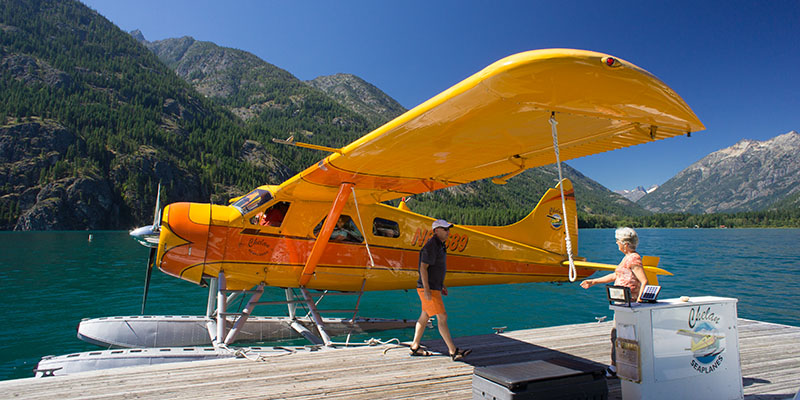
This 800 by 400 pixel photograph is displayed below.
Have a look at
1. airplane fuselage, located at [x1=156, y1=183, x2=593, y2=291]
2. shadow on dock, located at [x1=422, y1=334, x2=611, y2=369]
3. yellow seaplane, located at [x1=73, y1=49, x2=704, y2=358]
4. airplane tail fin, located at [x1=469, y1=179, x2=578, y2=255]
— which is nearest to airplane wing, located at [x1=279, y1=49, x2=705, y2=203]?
yellow seaplane, located at [x1=73, y1=49, x2=704, y2=358]

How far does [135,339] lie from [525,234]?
7.62 m

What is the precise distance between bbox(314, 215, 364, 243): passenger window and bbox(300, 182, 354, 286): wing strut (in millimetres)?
347

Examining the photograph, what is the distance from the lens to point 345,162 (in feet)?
16.4

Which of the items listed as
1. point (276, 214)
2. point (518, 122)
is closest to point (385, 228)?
point (276, 214)

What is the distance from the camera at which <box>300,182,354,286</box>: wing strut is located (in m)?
5.77

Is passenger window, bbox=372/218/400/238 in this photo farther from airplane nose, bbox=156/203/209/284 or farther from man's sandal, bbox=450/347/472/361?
man's sandal, bbox=450/347/472/361

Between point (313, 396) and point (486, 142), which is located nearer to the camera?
point (313, 396)

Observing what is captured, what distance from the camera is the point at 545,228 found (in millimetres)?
8695

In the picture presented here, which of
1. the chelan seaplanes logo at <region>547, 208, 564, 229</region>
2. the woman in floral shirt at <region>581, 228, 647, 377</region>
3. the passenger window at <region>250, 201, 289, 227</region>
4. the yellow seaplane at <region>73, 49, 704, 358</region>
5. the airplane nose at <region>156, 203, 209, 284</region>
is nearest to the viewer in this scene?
the yellow seaplane at <region>73, 49, 704, 358</region>

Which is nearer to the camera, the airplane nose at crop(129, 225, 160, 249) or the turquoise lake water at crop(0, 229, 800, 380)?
the airplane nose at crop(129, 225, 160, 249)

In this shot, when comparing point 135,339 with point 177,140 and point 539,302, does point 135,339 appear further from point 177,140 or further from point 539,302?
point 177,140

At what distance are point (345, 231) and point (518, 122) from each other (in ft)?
12.5

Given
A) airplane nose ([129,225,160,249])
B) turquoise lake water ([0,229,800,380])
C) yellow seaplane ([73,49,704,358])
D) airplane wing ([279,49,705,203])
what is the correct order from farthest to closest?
turquoise lake water ([0,229,800,380]) < airplane nose ([129,225,160,249]) < yellow seaplane ([73,49,704,358]) < airplane wing ([279,49,705,203])

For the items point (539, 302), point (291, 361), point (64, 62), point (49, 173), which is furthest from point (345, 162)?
point (64, 62)
